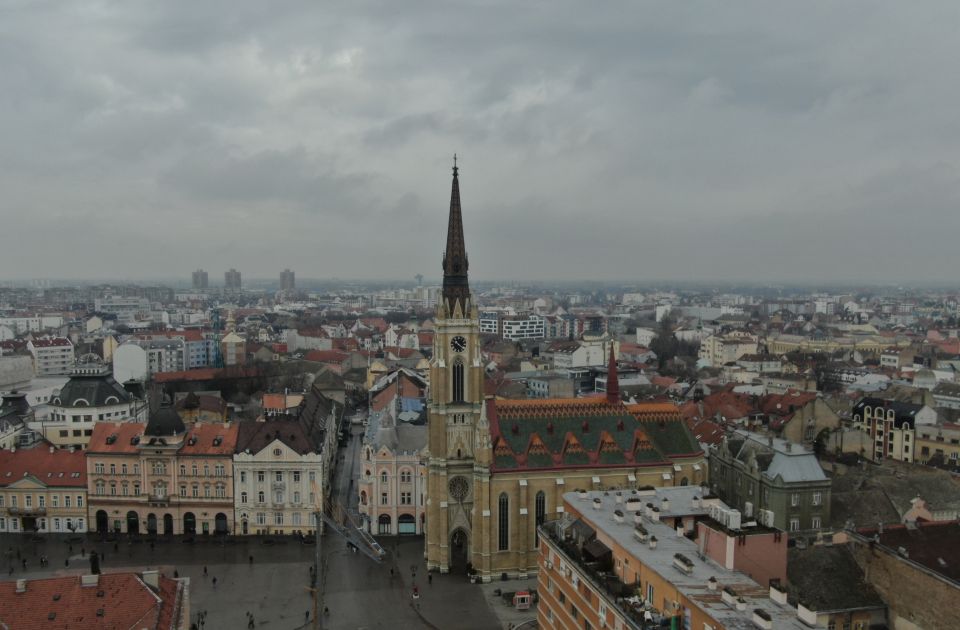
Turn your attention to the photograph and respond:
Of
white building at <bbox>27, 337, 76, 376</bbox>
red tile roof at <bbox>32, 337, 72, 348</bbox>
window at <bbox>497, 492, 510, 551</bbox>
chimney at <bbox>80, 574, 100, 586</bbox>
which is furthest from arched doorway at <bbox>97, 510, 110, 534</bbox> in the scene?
red tile roof at <bbox>32, 337, 72, 348</bbox>

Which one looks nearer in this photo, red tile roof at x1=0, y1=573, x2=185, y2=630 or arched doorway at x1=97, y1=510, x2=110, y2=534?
red tile roof at x1=0, y1=573, x2=185, y2=630

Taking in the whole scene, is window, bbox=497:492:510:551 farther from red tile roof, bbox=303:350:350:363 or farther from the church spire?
red tile roof, bbox=303:350:350:363

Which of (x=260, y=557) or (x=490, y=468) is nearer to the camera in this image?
(x=490, y=468)

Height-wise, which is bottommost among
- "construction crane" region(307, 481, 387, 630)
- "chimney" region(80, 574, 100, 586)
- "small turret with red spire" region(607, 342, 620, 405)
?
"construction crane" region(307, 481, 387, 630)

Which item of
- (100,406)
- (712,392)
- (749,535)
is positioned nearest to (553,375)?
(712,392)

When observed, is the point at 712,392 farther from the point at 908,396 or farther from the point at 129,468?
the point at 129,468

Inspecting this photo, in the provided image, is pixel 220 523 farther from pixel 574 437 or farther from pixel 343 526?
pixel 574 437

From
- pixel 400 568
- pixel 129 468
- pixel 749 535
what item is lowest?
pixel 400 568

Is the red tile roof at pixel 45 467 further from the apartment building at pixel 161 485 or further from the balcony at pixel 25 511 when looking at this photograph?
the balcony at pixel 25 511
